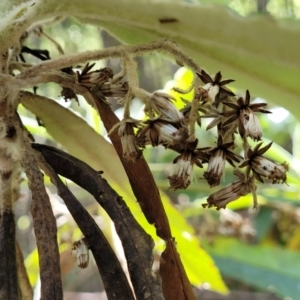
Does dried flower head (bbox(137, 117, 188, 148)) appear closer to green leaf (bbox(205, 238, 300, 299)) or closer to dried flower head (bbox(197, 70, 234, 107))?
dried flower head (bbox(197, 70, 234, 107))

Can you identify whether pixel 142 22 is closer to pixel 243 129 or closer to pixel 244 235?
pixel 243 129

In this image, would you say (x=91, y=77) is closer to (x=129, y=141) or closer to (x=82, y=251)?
(x=129, y=141)

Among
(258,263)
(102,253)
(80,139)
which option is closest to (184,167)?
(102,253)

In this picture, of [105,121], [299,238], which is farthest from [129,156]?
[299,238]

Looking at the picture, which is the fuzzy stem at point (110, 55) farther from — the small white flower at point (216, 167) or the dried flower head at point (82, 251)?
the dried flower head at point (82, 251)

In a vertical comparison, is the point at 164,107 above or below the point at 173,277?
above

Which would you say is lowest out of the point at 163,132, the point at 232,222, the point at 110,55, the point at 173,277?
the point at 173,277
